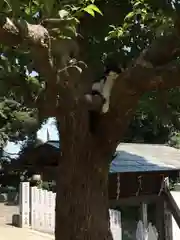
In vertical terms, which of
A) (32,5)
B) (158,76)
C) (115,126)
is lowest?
(115,126)

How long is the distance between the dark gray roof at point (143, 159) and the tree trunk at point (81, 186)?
8.07ft

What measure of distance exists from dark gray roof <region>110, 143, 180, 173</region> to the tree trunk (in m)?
2.85

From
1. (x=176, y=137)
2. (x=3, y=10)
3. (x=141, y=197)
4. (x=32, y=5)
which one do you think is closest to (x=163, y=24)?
(x=32, y=5)

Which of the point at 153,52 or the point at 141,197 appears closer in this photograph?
the point at 153,52

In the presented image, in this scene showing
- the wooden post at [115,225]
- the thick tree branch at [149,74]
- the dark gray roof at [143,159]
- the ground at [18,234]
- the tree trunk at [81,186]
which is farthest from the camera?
the ground at [18,234]

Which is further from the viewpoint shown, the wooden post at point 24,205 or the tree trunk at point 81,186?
the wooden post at point 24,205

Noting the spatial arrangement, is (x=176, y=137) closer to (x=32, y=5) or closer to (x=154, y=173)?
(x=154, y=173)

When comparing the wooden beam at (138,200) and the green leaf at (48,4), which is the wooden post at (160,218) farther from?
the green leaf at (48,4)

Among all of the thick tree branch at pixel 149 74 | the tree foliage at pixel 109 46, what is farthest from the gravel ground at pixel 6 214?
the thick tree branch at pixel 149 74

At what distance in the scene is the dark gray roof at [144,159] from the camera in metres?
7.54

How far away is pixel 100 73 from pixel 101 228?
6.09ft

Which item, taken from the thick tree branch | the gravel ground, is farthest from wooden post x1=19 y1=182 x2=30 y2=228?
the thick tree branch

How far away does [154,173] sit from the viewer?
7.84 metres

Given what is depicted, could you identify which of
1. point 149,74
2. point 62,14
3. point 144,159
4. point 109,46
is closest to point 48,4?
point 62,14
